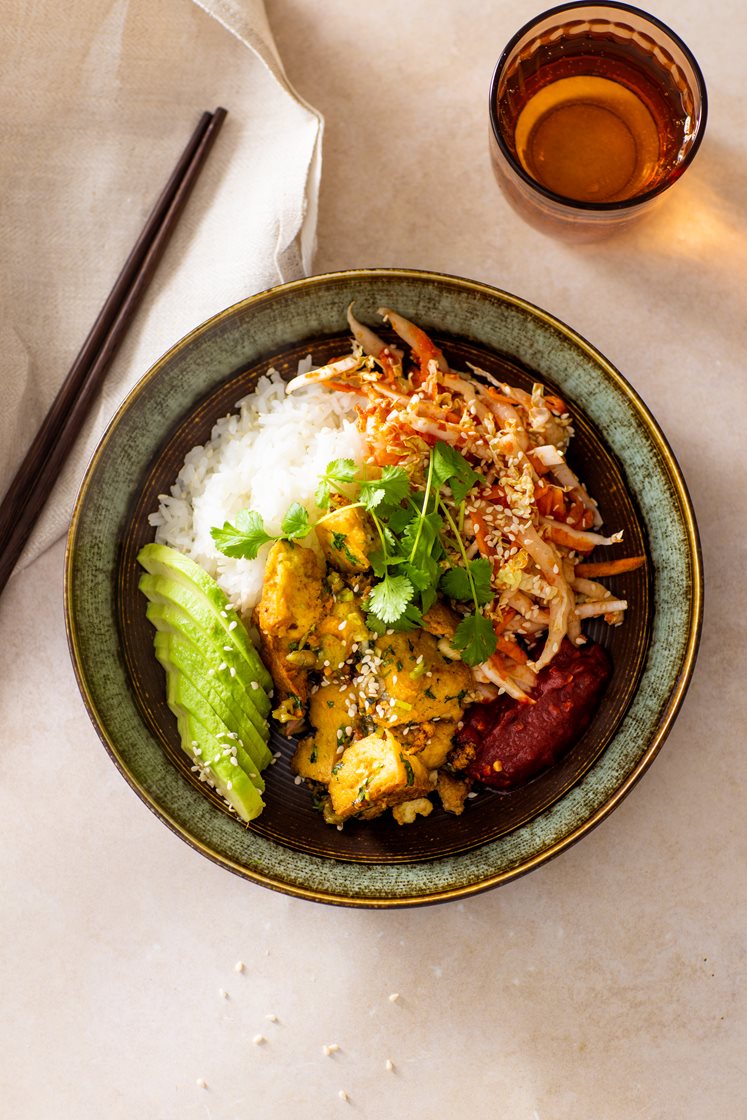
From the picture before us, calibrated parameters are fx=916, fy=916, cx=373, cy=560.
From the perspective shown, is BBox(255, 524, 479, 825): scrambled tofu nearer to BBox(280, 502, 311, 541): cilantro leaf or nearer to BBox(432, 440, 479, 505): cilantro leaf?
BBox(280, 502, 311, 541): cilantro leaf

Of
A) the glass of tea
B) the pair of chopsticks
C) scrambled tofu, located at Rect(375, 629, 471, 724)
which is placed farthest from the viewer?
the pair of chopsticks

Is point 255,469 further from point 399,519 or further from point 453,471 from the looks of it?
point 453,471

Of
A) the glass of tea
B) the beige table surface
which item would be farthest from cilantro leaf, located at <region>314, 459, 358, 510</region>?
the glass of tea

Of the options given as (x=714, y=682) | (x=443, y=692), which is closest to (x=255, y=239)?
(x=443, y=692)

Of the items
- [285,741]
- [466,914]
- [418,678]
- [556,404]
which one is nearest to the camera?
[418,678]

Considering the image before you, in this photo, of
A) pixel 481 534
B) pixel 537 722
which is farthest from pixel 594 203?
pixel 537 722

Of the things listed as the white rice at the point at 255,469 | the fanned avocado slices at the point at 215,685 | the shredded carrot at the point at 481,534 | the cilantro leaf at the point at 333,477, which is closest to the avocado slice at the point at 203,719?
the fanned avocado slices at the point at 215,685

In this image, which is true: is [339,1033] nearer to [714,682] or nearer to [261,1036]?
[261,1036]
